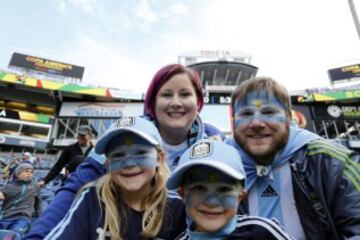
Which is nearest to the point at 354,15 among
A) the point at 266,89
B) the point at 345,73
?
→ the point at 266,89

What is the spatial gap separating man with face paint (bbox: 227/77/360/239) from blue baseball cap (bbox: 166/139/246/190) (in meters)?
0.31

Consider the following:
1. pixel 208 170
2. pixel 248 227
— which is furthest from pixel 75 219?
pixel 248 227

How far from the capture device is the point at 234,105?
1.73 m

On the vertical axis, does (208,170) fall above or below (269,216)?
above

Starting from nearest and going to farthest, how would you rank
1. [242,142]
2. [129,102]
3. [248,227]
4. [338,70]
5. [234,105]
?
[248,227] < [242,142] < [234,105] < [129,102] < [338,70]

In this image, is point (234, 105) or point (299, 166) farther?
point (234, 105)

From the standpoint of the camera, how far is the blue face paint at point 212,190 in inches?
49.7

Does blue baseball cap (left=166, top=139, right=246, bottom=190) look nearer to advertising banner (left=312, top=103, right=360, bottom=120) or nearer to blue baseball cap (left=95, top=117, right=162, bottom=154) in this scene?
blue baseball cap (left=95, top=117, right=162, bottom=154)

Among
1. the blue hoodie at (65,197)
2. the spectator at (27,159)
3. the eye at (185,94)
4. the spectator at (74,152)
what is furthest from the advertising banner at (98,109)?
the blue hoodie at (65,197)

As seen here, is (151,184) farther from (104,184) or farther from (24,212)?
(24,212)

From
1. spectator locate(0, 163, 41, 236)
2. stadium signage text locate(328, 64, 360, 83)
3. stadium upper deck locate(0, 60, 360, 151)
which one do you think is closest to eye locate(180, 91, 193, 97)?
spectator locate(0, 163, 41, 236)

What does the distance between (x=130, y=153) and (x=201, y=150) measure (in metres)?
0.40

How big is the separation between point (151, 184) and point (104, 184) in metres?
0.25

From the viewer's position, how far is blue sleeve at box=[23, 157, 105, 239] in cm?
141
